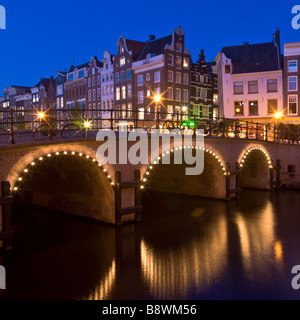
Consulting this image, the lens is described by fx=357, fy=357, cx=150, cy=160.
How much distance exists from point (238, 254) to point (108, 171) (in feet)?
18.1

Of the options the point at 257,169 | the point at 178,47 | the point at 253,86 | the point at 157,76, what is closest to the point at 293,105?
the point at 253,86

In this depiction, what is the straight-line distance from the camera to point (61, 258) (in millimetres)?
10344

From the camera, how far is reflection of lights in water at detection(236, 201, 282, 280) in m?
9.44

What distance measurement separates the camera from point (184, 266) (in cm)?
960

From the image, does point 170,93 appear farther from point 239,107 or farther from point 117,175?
point 117,175

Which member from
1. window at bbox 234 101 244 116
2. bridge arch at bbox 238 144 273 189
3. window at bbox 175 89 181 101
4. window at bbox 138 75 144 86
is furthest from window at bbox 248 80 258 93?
bridge arch at bbox 238 144 273 189

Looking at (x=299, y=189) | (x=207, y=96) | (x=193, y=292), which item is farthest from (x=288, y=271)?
(x=207, y=96)

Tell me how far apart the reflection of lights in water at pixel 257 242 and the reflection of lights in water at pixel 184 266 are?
67 centimetres

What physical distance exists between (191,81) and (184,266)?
127ft

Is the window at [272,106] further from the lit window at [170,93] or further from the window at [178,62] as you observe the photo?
the window at [178,62]

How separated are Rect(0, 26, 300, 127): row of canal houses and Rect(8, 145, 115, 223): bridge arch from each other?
1793cm

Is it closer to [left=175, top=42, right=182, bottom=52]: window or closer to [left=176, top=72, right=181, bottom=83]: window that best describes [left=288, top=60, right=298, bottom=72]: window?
[left=176, top=72, right=181, bottom=83]: window

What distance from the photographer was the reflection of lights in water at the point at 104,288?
7.82m

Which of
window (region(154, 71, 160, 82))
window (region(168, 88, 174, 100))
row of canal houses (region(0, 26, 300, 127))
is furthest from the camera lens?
window (region(154, 71, 160, 82))
